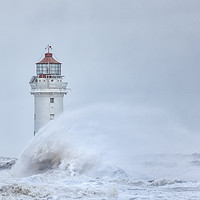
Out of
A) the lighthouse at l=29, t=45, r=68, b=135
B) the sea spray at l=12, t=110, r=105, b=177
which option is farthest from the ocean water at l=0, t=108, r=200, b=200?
the lighthouse at l=29, t=45, r=68, b=135

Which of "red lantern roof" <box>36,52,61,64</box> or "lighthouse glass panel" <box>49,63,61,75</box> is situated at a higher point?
"red lantern roof" <box>36,52,61,64</box>

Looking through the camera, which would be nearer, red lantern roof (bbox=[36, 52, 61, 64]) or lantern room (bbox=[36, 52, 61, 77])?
lantern room (bbox=[36, 52, 61, 77])

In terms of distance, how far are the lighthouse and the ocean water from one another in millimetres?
1306

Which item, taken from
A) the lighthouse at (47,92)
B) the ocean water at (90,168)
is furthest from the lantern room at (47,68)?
the ocean water at (90,168)

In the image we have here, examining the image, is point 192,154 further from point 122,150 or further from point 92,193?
point 92,193

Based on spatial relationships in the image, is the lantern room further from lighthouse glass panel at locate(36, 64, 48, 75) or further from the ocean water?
the ocean water

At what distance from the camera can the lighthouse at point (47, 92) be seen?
39156mm

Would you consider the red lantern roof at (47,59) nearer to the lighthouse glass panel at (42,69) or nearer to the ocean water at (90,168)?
the lighthouse glass panel at (42,69)

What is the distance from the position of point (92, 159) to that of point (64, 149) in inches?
64.7

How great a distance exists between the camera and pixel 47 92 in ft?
129

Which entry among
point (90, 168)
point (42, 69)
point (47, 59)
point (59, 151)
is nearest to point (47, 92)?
point (42, 69)

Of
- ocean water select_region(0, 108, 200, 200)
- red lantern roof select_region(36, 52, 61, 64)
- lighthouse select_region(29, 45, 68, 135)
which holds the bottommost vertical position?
ocean water select_region(0, 108, 200, 200)

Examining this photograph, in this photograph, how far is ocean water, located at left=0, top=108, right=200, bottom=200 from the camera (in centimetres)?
2573

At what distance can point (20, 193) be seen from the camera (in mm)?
A: 23938
